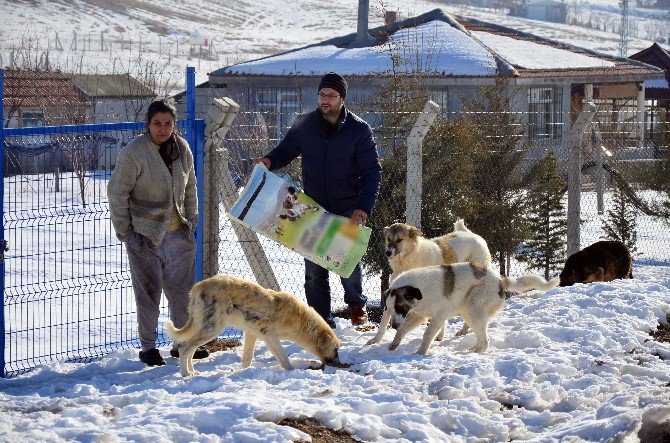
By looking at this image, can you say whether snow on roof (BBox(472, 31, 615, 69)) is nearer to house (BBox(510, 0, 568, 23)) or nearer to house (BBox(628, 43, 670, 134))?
house (BBox(628, 43, 670, 134))

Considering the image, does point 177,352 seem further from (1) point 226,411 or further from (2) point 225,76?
(2) point 225,76

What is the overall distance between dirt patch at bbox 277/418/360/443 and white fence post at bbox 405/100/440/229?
4767 millimetres

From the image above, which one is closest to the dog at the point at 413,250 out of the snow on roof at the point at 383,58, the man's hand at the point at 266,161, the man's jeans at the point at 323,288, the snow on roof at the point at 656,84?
the man's jeans at the point at 323,288

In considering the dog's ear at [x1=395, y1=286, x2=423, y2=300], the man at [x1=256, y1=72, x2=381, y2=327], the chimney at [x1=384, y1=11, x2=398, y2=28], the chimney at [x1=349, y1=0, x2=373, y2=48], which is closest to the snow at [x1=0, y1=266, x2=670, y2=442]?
the dog's ear at [x1=395, y1=286, x2=423, y2=300]

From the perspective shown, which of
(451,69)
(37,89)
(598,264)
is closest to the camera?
(598,264)

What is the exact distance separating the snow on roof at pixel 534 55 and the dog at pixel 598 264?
21.5 metres

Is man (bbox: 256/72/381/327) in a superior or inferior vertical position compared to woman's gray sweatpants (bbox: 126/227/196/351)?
superior

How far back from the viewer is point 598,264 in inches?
468

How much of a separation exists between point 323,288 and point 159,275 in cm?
176

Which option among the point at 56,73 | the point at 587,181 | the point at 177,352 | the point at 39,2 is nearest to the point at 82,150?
the point at 177,352

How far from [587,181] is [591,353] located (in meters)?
14.6

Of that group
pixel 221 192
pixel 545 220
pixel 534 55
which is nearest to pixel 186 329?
pixel 221 192

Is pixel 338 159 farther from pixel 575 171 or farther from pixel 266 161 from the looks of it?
pixel 575 171

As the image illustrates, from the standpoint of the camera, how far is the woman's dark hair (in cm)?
779
